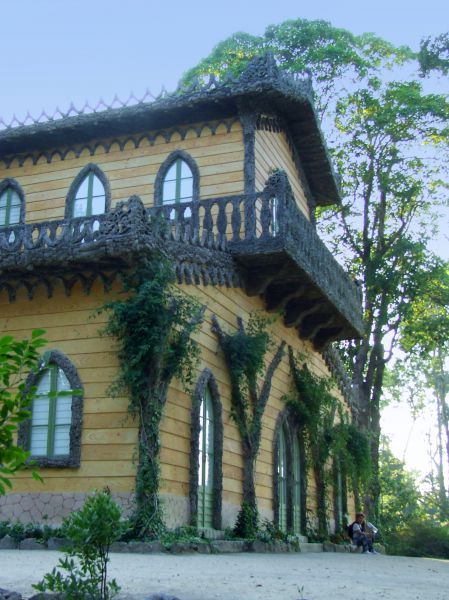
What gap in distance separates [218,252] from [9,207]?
676cm

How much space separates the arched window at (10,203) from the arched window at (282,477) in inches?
319

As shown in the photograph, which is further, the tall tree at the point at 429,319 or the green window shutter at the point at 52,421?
the tall tree at the point at 429,319

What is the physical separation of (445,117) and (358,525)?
49.6ft

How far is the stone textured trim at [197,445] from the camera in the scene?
13680 mm

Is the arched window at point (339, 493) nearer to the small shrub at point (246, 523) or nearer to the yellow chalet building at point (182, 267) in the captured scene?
the yellow chalet building at point (182, 267)

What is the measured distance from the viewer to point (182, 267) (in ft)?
45.2

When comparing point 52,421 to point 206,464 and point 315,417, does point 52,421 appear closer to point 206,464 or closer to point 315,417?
point 206,464

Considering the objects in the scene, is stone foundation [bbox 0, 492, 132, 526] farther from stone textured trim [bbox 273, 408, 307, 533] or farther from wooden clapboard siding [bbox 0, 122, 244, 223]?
wooden clapboard siding [bbox 0, 122, 244, 223]

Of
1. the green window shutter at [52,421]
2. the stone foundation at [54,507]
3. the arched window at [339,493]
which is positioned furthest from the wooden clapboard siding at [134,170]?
the arched window at [339,493]

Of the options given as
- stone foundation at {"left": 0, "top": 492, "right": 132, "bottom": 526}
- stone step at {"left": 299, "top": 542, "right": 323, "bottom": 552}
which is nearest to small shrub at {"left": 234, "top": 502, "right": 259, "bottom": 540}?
stone step at {"left": 299, "top": 542, "right": 323, "bottom": 552}

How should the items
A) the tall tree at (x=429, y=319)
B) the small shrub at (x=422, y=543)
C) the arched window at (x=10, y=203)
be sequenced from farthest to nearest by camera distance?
the tall tree at (x=429, y=319)
the small shrub at (x=422, y=543)
the arched window at (x=10, y=203)

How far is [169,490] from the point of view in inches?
513

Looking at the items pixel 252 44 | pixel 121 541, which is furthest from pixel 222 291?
pixel 252 44

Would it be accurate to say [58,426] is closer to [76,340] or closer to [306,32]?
[76,340]
